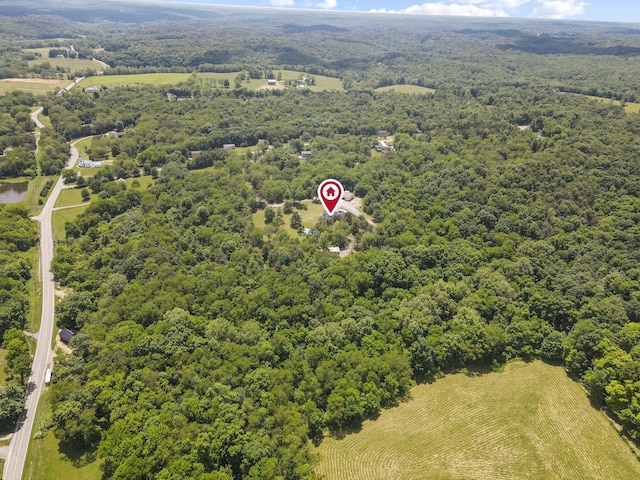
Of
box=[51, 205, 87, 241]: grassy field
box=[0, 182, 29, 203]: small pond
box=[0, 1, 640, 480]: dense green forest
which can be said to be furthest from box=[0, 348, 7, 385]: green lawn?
box=[0, 182, 29, 203]: small pond

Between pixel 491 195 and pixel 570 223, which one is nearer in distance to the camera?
pixel 570 223

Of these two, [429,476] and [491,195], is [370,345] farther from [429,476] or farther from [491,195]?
[491,195]

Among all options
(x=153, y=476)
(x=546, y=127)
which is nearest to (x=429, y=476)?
(x=153, y=476)

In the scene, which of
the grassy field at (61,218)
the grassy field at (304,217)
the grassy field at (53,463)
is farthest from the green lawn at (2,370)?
the grassy field at (304,217)

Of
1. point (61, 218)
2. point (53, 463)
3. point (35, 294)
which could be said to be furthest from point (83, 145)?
point (53, 463)

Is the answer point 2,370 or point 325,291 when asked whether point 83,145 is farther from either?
point 325,291

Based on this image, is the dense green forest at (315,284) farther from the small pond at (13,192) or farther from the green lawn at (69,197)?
the small pond at (13,192)

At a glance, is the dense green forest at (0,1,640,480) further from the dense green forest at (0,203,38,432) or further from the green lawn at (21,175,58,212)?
the green lawn at (21,175,58,212)
